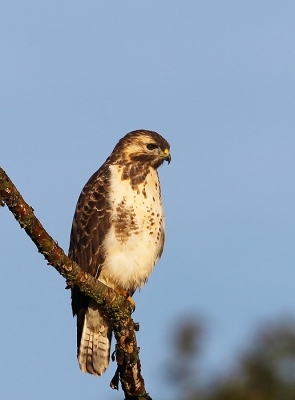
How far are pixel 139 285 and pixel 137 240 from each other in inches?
26.4

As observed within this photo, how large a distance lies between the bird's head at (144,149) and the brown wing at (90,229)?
0.33m

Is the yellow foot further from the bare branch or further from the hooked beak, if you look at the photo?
the hooked beak

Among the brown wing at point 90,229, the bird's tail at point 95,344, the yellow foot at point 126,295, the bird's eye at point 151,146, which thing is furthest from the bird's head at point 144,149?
the bird's tail at point 95,344

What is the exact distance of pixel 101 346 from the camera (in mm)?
7699

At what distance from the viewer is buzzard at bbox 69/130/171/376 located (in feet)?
24.0

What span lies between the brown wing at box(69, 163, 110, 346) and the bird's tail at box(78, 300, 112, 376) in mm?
77

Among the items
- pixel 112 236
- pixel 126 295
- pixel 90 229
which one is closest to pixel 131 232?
pixel 112 236

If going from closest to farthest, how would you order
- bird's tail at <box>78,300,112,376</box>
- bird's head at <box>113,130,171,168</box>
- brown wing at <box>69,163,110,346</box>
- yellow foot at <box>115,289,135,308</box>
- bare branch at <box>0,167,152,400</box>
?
bare branch at <box>0,167,152,400</box>
yellow foot at <box>115,289,135,308</box>
brown wing at <box>69,163,110,346</box>
bird's tail at <box>78,300,112,376</box>
bird's head at <box>113,130,171,168</box>

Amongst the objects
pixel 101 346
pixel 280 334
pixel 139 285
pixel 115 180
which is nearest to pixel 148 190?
pixel 115 180

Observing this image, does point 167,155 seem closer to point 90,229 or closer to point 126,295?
point 90,229

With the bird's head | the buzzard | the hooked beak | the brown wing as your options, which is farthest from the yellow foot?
the hooked beak

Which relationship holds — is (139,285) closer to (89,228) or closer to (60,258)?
(89,228)

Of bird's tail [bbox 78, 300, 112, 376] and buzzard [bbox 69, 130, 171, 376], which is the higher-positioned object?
buzzard [bbox 69, 130, 171, 376]

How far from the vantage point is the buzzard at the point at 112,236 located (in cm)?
731
